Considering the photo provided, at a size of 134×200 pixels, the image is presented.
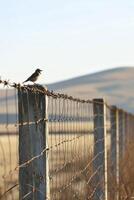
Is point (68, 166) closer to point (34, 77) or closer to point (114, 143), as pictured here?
point (34, 77)

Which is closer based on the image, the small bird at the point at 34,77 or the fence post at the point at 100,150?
the small bird at the point at 34,77

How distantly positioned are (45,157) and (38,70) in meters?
1.84

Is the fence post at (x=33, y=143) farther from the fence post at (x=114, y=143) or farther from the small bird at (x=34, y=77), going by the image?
the fence post at (x=114, y=143)

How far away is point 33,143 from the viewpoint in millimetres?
5805

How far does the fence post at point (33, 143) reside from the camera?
5543 mm

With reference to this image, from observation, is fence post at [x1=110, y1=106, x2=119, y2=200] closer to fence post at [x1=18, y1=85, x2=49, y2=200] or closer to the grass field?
the grass field

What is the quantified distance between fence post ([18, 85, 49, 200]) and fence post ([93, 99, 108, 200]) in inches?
151

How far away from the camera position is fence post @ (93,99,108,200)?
979 centimetres

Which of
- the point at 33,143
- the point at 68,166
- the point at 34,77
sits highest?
the point at 34,77

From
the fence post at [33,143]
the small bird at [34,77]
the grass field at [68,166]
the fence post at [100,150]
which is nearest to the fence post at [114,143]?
the grass field at [68,166]

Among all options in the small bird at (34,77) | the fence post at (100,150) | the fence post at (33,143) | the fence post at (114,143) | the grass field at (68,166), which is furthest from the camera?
the fence post at (114,143)

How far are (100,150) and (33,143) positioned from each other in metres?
4.34

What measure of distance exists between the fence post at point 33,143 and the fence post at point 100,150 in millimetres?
3847

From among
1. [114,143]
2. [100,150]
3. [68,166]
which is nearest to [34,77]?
[68,166]
